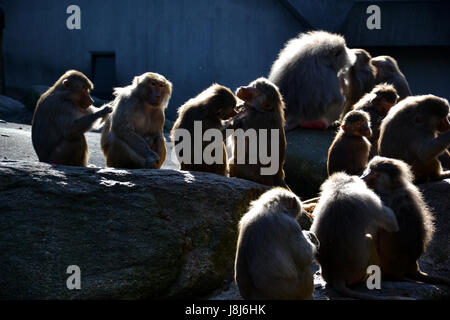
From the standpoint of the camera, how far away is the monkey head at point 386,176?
16.8 feet

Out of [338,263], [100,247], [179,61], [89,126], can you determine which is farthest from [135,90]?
[179,61]

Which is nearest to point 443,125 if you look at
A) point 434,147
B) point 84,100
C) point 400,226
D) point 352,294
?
point 434,147

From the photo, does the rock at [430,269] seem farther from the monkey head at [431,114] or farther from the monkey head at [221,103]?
the monkey head at [221,103]

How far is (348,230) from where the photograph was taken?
4664mm

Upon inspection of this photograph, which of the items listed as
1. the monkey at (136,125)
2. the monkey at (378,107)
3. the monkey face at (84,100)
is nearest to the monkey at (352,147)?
the monkey at (378,107)

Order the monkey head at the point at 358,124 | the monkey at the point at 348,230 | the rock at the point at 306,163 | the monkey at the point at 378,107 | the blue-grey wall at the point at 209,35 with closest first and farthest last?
the monkey at the point at 348,230
the monkey head at the point at 358,124
the monkey at the point at 378,107
the rock at the point at 306,163
the blue-grey wall at the point at 209,35

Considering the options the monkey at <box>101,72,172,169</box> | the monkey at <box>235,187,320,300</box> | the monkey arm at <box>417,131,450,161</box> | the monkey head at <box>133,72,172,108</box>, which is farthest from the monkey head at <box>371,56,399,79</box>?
the monkey at <box>235,187,320,300</box>

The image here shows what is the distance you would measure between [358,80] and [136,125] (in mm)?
4566

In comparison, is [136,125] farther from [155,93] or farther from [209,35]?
[209,35]

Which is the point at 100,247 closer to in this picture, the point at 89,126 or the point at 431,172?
the point at 89,126

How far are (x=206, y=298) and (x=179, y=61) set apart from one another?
34.2 feet

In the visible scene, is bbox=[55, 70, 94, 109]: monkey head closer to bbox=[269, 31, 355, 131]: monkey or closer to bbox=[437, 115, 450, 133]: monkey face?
bbox=[269, 31, 355, 131]: monkey

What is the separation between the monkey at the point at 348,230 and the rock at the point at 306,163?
3.42m

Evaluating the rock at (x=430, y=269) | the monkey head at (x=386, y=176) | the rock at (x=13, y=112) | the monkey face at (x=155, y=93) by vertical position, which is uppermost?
the monkey face at (x=155, y=93)
